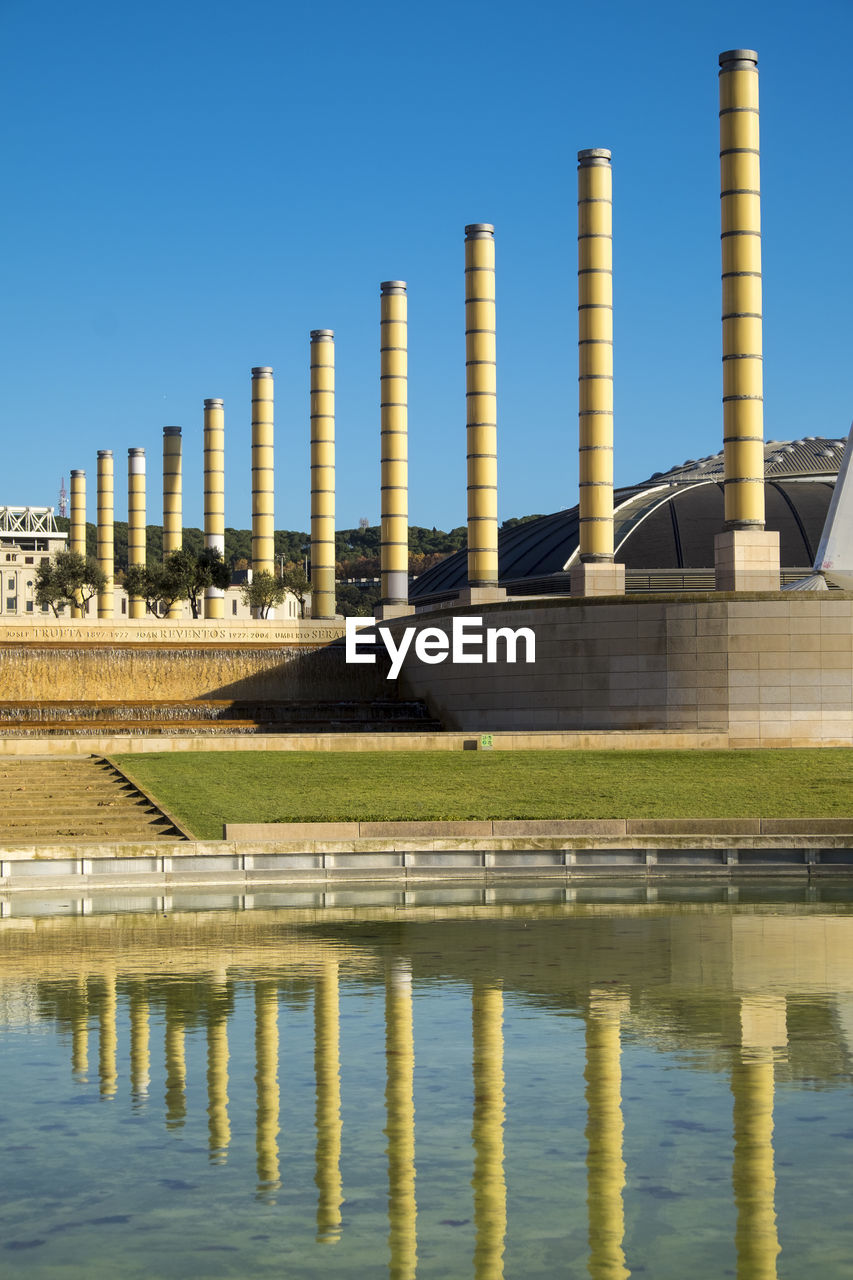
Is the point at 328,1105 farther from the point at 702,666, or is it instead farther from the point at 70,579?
the point at 70,579

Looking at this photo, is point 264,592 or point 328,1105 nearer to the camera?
point 328,1105

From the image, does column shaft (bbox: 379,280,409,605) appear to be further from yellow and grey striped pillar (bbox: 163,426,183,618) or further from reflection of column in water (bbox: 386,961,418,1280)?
reflection of column in water (bbox: 386,961,418,1280)

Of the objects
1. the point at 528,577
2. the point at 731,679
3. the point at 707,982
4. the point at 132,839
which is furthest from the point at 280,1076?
the point at 528,577

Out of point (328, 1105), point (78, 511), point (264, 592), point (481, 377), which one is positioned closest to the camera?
point (328, 1105)

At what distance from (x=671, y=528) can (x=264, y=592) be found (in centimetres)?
1896

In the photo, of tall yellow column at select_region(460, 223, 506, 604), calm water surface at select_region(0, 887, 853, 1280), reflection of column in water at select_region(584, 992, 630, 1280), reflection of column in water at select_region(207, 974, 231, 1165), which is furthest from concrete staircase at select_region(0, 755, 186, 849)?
tall yellow column at select_region(460, 223, 506, 604)

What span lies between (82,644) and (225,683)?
4.48m

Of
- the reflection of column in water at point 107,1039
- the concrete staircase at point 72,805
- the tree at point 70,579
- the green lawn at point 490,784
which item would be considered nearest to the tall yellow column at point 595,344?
the green lawn at point 490,784

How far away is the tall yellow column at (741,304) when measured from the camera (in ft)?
145

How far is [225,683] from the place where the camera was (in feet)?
173

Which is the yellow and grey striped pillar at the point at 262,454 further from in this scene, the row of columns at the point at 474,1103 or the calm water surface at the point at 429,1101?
the row of columns at the point at 474,1103

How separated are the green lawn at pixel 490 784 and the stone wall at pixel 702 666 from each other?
3.34m
